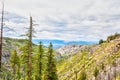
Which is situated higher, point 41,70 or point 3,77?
point 3,77

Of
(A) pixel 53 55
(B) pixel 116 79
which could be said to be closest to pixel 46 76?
(A) pixel 53 55

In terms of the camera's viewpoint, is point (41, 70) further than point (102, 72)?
No

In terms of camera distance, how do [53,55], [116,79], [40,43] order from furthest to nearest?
[116,79]
[40,43]
[53,55]

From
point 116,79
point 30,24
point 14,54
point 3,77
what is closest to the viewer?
point 3,77

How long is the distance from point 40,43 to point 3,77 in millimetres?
33212

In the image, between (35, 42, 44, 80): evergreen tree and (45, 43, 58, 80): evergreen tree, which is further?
(35, 42, 44, 80): evergreen tree

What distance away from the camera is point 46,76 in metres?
46.6

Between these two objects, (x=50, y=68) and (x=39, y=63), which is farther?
(x=39, y=63)

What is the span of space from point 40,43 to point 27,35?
21903 mm

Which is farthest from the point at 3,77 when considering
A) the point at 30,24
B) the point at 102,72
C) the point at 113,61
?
the point at 113,61

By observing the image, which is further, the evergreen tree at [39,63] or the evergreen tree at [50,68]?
the evergreen tree at [39,63]

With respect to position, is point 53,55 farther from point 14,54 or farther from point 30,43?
point 14,54

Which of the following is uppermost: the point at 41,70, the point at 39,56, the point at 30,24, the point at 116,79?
the point at 30,24

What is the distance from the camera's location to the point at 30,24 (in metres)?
30.3
